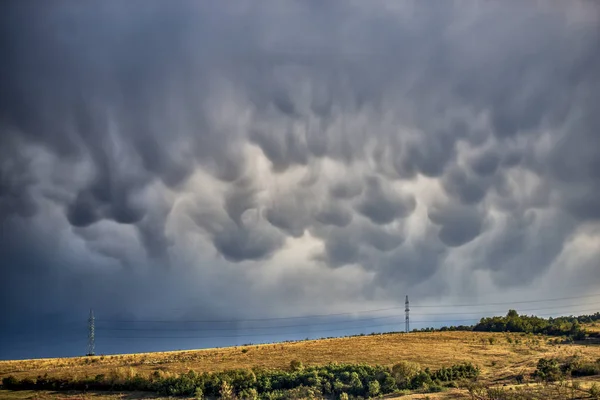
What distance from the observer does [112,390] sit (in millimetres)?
60219

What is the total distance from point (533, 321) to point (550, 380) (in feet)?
253

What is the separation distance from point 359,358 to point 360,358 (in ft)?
0.52

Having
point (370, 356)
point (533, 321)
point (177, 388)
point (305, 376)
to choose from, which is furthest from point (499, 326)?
point (177, 388)

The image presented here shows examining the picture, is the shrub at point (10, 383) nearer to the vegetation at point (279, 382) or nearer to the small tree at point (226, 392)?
the vegetation at point (279, 382)

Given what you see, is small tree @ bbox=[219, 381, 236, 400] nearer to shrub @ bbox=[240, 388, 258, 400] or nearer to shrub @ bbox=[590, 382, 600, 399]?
shrub @ bbox=[240, 388, 258, 400]

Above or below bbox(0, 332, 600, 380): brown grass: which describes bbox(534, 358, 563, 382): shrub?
above

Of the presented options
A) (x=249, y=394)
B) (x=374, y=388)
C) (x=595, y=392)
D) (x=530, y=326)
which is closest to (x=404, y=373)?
(x=374, y=388)

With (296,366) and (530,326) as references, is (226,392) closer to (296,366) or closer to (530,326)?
(296,366)

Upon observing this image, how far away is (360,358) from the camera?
73875mm

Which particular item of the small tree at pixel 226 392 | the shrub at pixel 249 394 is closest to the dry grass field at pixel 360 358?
the small tree at pixel 226 392

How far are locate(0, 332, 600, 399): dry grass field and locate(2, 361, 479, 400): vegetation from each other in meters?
2.66

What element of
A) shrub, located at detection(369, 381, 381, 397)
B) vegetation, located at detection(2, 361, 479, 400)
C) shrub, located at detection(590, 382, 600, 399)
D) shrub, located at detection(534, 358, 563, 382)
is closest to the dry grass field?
shrub, located at detection(534, 358, 563, 382)

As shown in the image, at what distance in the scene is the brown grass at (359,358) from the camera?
221 ft

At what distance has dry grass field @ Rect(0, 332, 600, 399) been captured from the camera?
6550 cm
